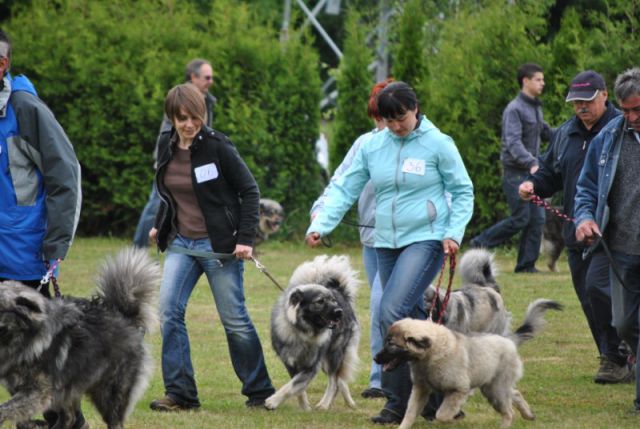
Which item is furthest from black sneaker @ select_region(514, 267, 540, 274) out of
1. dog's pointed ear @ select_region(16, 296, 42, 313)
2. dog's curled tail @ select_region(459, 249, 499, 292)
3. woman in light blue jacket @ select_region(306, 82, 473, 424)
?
dog's pointed ear @ select_region(16, 296, 42, 313)

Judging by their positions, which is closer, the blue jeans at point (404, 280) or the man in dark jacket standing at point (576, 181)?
the blue jeans at point (404, 280)

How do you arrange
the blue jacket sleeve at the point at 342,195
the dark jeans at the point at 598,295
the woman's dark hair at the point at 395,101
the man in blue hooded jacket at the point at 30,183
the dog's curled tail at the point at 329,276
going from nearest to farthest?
the man in blue hooded jacket at the point at 30,183, the woman's dark hair at the point at 395,101, the blue jacket sleeve at the point at 342,195, the dark jeans at the point at 598,295, the dog's curled tail at the point at 329,276

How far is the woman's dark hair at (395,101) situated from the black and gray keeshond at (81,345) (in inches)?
60.9

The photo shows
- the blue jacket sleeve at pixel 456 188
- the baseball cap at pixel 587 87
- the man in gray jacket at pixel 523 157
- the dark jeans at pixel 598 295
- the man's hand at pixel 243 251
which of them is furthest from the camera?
the man in gray jacket at pixel 523 157

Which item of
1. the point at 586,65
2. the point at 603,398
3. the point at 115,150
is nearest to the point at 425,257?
the point at 603,398

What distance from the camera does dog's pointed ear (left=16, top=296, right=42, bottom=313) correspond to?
5.41 metres

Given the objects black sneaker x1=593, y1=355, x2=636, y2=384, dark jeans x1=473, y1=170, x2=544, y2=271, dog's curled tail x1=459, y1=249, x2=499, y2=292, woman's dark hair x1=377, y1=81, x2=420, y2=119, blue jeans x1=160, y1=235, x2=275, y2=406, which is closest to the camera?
woman's dark hair x1=377, y1=81, x2=420, y2=119

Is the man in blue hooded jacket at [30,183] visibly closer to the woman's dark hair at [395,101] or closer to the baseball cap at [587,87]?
the woman's dark hair at [395,101]

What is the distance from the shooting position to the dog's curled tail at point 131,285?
6082 mm

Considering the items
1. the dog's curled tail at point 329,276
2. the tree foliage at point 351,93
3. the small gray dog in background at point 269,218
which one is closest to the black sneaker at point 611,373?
the dog's curled tail at point 329,276

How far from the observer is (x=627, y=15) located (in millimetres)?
14930

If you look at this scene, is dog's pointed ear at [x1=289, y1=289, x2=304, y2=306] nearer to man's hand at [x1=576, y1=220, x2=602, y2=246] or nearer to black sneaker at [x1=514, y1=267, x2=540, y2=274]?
man's hand at [x1=576, y1=220, x2=602, y2=246]

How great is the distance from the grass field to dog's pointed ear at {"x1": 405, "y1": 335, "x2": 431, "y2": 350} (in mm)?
672

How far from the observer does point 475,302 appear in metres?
8.59
